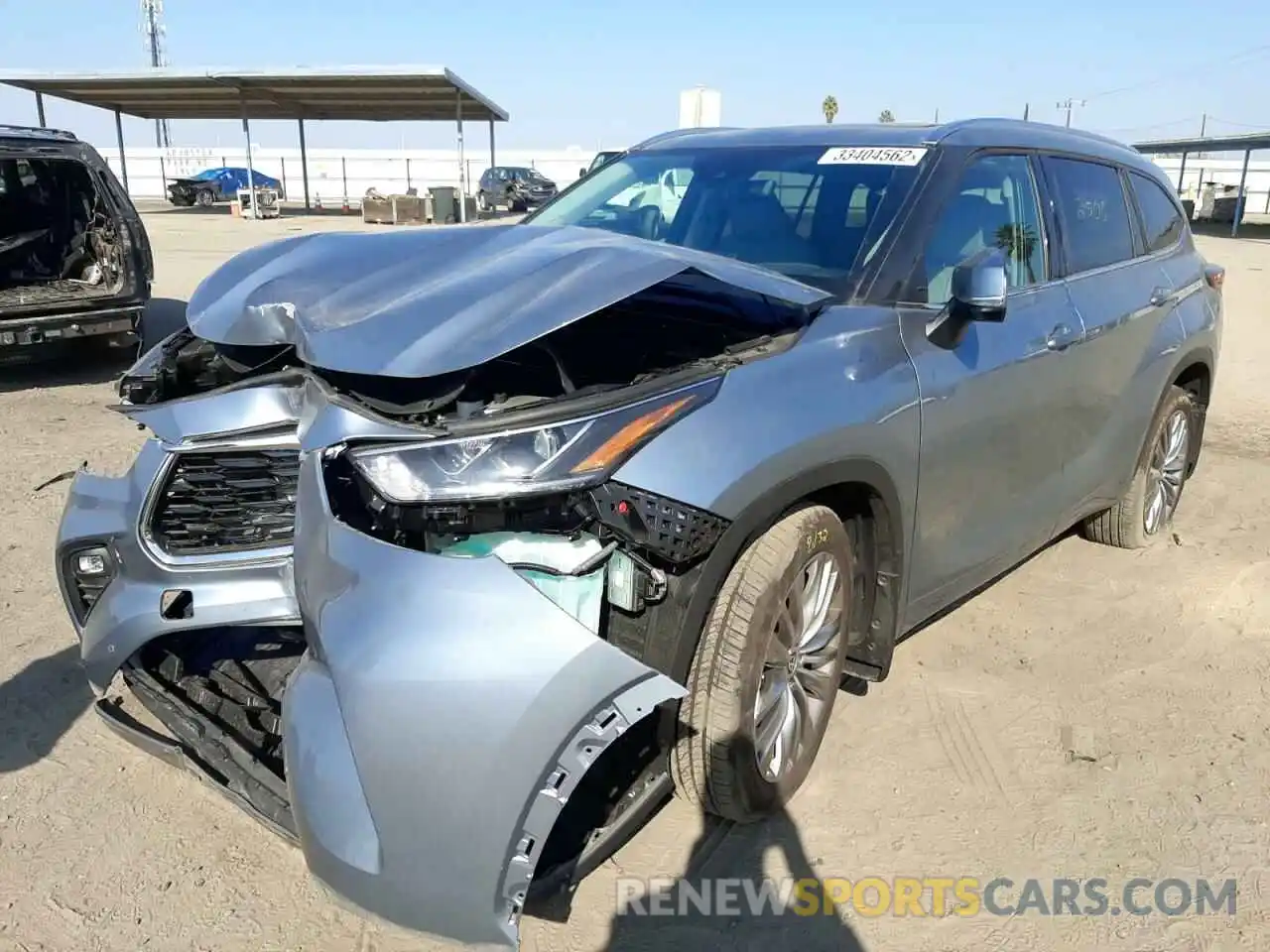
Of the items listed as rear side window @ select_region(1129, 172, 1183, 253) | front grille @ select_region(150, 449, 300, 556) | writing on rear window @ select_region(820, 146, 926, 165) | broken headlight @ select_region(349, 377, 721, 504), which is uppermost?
writing on rear window @ select_region(820, 146, 926, 165)

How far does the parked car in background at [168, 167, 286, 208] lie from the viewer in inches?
1523

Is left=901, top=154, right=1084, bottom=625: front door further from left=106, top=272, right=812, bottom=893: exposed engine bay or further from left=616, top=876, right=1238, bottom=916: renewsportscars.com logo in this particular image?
left=616, top=876, right=1238, bottom=916: renewsportscars.com logo

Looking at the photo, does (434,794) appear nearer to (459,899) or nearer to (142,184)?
(459,899)

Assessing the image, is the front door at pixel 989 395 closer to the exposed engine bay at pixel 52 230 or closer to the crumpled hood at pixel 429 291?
the crumpled hood at pixel 429 291

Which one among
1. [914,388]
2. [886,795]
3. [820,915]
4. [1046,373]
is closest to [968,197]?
[1046,373]

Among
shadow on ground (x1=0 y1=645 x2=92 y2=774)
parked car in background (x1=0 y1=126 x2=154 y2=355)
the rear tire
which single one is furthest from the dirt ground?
parked car in background (x1=0 y1=126 x2=154 y2=355)

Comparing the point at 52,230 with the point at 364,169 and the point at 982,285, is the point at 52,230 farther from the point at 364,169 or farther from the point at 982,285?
the point at 364,169

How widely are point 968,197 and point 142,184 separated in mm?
55308

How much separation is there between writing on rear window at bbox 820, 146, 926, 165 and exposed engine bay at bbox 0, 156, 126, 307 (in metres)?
7.48

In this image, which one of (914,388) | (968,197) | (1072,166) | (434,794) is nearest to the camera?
(434,794)

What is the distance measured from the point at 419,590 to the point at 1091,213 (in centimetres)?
336

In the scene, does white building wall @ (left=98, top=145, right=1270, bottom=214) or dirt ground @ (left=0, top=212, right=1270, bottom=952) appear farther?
white building wall @ (left=98, top=145, right=1270, bottom=214)

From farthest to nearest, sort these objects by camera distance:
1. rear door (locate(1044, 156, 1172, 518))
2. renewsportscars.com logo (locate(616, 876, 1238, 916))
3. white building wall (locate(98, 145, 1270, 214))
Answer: white building wall (locate(98, 145, 1270, 214))
rear door (locate(1044, 156, 1172, 518))
renewsportscars.com logo (locate(616, 876, 1238, 916))

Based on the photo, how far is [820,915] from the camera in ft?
8.16
